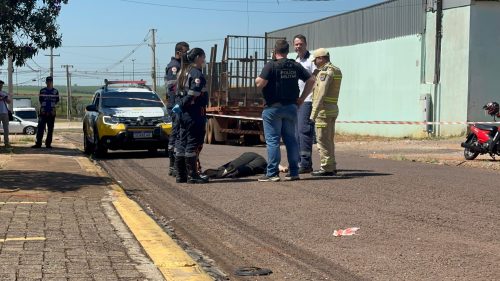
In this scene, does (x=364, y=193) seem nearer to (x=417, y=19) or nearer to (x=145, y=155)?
(x=145, y=155)

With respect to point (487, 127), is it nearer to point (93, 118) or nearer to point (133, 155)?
point (133, 155)

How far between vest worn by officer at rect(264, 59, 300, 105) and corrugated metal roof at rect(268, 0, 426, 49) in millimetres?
19275

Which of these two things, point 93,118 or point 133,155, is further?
point 133,155

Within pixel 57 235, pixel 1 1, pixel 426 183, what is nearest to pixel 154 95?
pixel 1 1

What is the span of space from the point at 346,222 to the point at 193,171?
3639mm

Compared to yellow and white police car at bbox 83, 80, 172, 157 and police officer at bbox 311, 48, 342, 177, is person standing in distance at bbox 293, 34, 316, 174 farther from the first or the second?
yellow and white police car at bbox 83, 80, 172, 157

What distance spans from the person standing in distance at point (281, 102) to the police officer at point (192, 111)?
85cm

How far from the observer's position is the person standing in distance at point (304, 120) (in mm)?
10734

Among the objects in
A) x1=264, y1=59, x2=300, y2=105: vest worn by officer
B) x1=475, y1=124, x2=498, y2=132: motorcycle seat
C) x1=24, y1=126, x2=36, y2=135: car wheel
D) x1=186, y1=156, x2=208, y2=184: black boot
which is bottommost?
x1=24, y1=126, x2=36, y2=135: car wheel

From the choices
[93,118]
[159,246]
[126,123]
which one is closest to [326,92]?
[159,246]

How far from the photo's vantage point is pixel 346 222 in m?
6.84

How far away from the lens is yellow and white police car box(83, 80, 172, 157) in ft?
51.4

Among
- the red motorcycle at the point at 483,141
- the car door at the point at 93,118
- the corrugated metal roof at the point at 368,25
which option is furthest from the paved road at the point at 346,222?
the corrugated metal roof at the point at 368,25

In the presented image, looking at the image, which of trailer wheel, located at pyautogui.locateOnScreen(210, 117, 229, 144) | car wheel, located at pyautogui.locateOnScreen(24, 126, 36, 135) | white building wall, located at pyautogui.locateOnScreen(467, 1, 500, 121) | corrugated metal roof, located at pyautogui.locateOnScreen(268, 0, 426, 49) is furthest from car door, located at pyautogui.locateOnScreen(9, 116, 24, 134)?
white building wall, located at pyautogui.locateOnScreen(467, 1, 500, 121)
